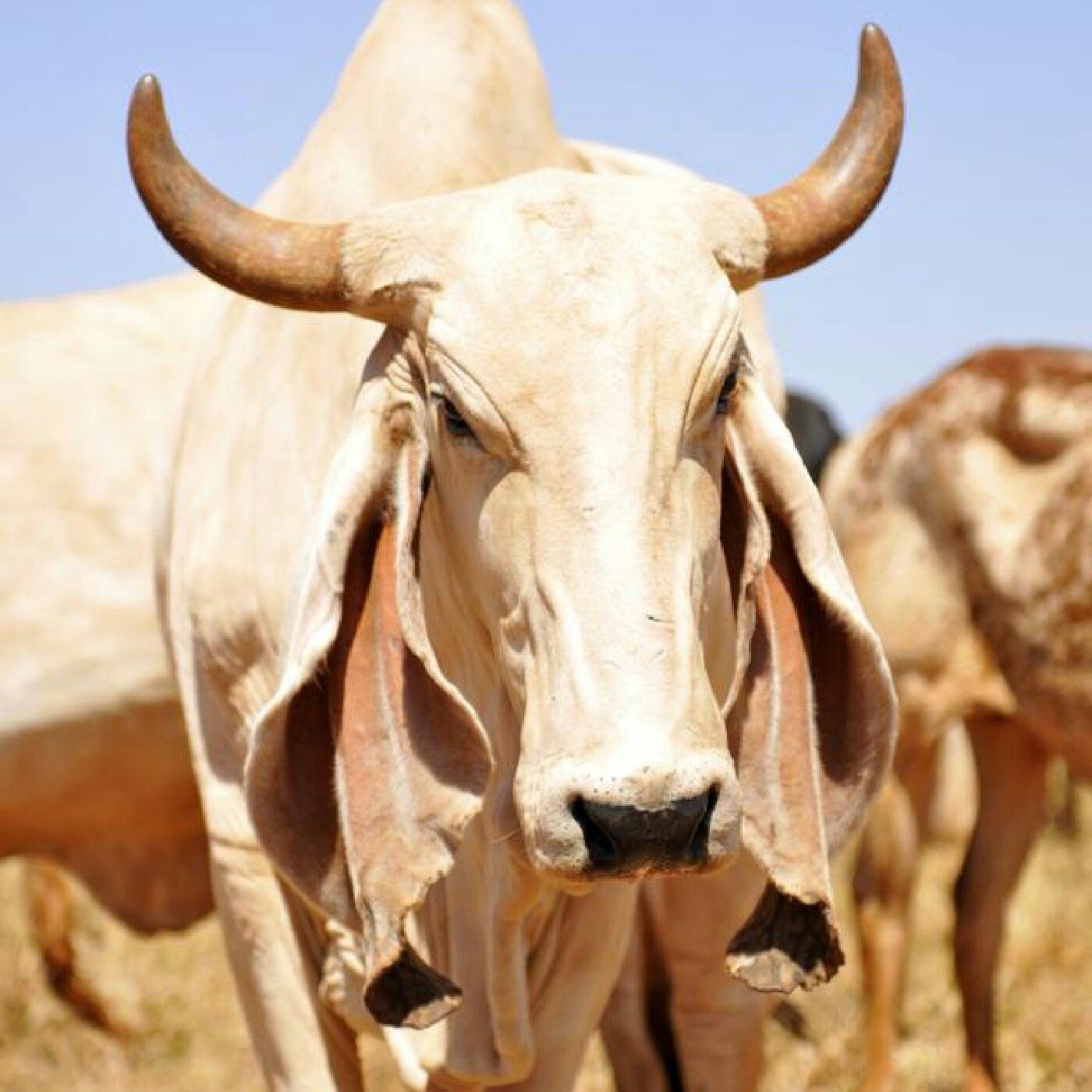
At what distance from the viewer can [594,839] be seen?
9.91ft

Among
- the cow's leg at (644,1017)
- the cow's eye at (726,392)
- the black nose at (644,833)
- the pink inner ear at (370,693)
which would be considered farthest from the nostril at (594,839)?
the cow's leg at (644,1017)

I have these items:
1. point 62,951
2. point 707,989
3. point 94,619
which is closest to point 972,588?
point 62,951

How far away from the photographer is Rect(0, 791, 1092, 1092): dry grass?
7.26 meters

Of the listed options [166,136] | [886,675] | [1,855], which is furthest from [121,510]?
[886,675]

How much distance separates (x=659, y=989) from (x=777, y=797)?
1602 millimetres

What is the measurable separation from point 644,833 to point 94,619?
107 inches

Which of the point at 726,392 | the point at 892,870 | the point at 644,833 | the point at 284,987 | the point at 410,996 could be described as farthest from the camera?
the point at 892,870

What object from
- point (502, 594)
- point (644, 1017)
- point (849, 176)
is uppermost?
point (849, 176)

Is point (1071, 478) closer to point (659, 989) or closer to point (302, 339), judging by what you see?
point (659, 989)

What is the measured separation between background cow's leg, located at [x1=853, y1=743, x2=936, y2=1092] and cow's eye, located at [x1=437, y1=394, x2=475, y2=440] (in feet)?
15.0

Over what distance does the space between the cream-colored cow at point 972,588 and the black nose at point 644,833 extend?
14.7ft

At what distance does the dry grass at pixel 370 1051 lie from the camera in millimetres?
7258

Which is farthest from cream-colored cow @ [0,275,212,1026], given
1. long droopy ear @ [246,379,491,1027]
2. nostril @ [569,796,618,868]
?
nostril @ [569,796,618,868]

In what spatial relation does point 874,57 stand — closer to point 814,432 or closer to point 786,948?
point 786,948
